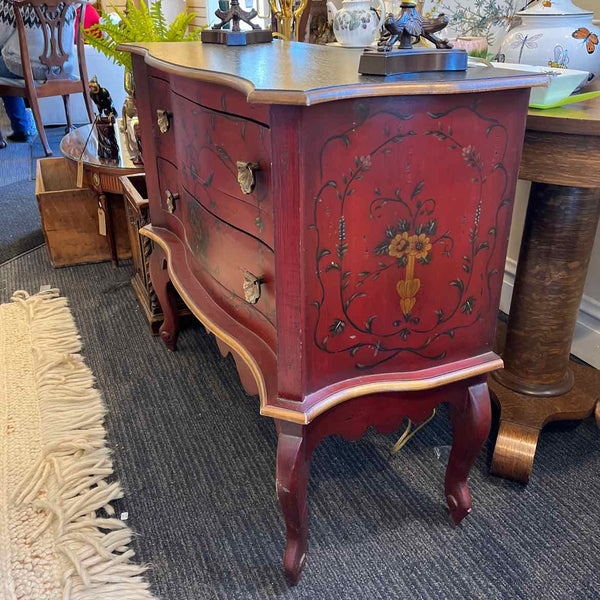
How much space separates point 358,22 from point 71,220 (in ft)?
4.61

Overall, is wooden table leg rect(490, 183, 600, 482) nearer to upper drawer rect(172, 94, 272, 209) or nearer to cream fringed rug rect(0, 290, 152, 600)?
upper drawer rect(172, 94, 272, 209)

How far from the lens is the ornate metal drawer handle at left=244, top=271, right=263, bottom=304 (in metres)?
0.91

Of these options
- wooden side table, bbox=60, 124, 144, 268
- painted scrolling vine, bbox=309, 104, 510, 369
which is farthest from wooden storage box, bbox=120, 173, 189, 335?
painted scrolling vine, bbox=309, 104, 510, 369

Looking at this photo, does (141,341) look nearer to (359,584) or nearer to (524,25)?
(359,584)

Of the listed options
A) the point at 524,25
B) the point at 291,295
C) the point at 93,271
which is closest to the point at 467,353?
the point at 291,295

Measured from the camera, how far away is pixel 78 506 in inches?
46.4

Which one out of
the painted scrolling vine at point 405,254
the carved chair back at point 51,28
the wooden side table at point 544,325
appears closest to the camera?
the painted scrolling vine at point 405,254

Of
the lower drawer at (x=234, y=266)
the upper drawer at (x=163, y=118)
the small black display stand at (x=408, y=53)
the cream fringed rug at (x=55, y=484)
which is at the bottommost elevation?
the cream fringed rug at (x=55, y=484)

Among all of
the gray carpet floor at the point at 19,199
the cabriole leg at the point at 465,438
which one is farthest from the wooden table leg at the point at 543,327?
the gray carpet floor at the point at 19,199

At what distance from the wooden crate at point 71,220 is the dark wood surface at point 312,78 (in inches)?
49.0

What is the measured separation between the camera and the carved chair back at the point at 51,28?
3.57m

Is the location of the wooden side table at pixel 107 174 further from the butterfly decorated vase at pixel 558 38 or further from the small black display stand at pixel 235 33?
the butterfly decorated vase at pixel 558 38

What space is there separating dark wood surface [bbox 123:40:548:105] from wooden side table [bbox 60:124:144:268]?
3.16 feet

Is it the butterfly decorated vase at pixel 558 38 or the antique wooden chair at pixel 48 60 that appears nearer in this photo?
the butterfly decorated vase at pixel 558 38
